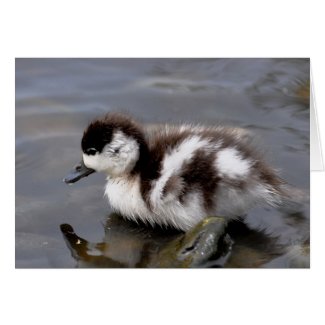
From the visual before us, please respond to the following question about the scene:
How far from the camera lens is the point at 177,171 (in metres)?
3.25

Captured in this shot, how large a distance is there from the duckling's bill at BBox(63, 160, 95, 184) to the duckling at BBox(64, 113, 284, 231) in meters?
0.03

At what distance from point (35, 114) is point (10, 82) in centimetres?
104

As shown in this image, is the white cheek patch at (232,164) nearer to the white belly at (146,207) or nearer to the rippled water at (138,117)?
the white belly at (146,207)

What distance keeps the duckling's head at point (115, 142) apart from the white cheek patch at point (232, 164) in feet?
1.26

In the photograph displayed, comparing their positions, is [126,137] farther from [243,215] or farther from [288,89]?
[288,89]

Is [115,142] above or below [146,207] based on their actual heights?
above

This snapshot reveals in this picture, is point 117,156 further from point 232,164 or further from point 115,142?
point 232,164

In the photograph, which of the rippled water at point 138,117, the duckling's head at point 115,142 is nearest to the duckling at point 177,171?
the duckling's head at point 115,142

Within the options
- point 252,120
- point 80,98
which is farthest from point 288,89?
point 80,98

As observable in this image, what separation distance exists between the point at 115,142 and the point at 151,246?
1.68 ft

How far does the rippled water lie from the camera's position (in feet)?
10.9

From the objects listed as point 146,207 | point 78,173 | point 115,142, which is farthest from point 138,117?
point 146,207

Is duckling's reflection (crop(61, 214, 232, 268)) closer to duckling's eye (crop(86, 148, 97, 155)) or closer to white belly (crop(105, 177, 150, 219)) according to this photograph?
white belly (crop(105, 177, 150, 219))

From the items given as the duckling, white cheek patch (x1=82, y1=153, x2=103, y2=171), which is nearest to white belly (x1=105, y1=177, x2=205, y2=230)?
the duckling
